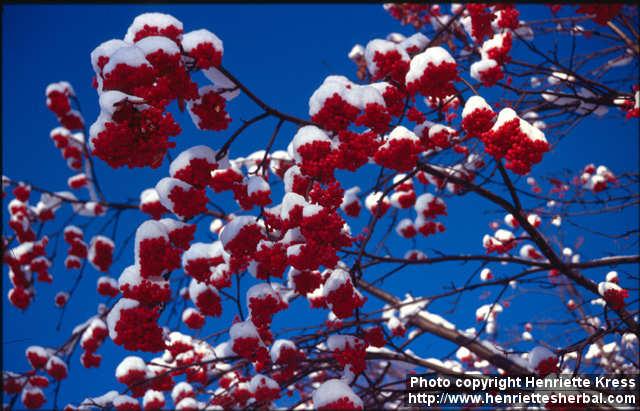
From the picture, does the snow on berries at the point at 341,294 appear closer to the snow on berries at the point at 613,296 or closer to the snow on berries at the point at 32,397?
the snow on berries at the point at 613,296

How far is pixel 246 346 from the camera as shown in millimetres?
3322

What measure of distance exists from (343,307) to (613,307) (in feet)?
6.87

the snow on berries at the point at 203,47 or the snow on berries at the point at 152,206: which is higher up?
the snow on berries at the point at 152,206

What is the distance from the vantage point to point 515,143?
8.18 ft

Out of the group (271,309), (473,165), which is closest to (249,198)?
(271,309)

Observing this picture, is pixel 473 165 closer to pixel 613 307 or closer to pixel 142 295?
pixel 613 307

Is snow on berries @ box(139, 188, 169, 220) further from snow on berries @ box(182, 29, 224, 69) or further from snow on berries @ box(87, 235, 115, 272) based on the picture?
snow on berries @ box(182, 29, 224, 69)

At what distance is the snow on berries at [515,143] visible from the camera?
247 cm

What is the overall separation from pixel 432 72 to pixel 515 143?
0.69 metres

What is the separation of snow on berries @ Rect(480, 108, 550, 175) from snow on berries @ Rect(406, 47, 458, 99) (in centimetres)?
47

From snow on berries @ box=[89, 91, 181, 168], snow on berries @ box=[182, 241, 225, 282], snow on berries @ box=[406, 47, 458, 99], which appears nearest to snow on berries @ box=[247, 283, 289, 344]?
snow on berries @ box=[182, 241, 225, 282]

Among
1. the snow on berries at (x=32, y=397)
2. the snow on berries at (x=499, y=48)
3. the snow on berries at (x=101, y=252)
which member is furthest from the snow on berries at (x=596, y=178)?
the snow on berries at (x=32, y=397)

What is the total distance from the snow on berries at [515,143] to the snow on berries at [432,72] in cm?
47

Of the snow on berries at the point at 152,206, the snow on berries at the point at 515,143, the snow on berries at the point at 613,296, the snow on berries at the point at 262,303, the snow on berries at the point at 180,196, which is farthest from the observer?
the snow on berries at the point at 152,206
